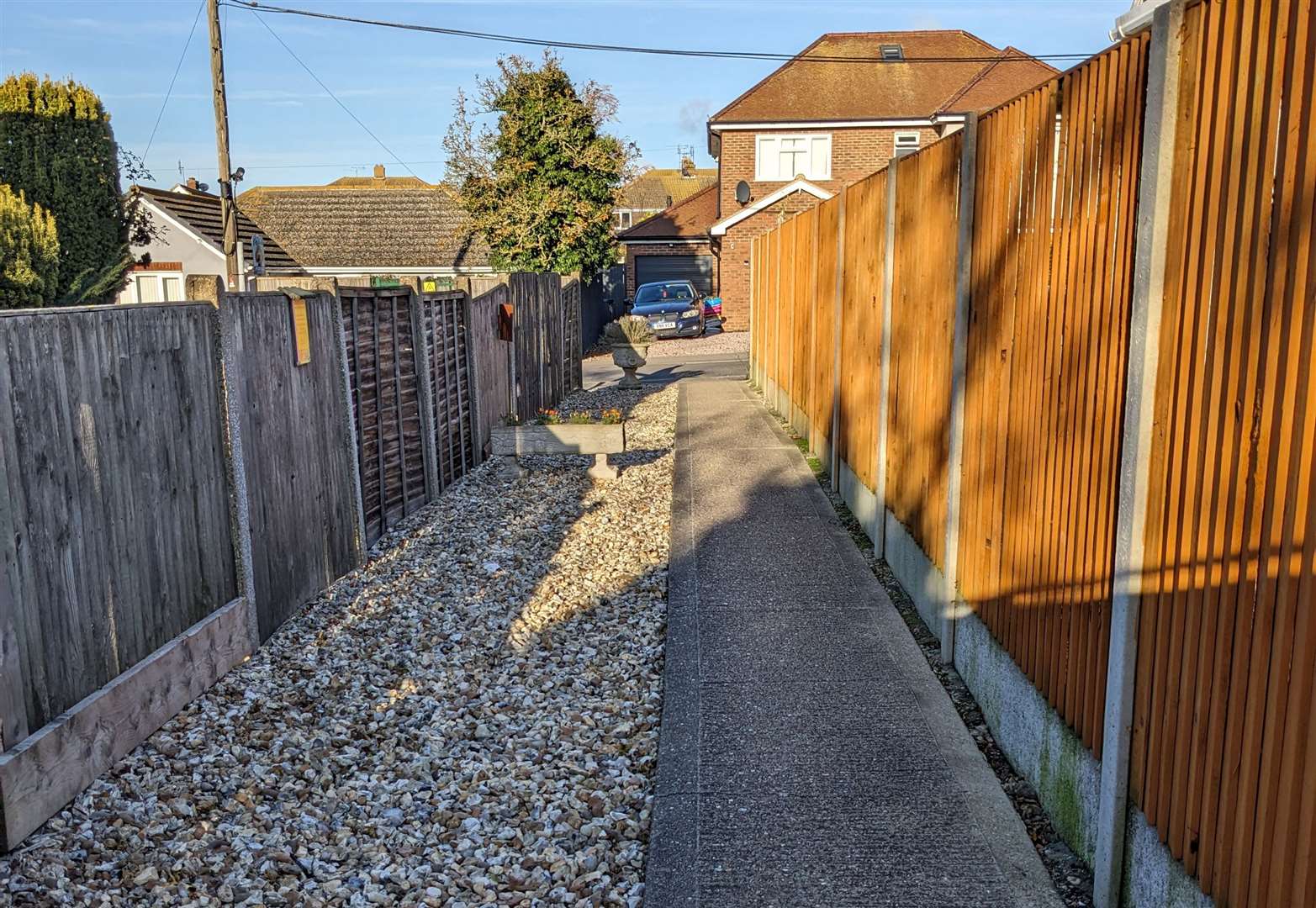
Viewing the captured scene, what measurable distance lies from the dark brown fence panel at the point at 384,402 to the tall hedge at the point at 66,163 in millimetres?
13970

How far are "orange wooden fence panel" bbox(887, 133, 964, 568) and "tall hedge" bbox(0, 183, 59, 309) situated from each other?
52.6 feet

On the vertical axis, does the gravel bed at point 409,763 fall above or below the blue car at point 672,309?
below

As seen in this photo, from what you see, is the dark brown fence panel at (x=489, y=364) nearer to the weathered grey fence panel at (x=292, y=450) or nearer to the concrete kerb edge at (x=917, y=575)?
the weathered grey fence panel at (x=292, y=450)

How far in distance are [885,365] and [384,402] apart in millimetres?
3980

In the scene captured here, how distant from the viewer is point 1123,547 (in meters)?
3.32

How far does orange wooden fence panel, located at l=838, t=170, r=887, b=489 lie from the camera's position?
8.05 meters

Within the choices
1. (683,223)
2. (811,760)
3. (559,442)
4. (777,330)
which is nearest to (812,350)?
(559,442)

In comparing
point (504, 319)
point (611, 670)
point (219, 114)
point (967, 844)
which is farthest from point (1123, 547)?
point (219, 114)

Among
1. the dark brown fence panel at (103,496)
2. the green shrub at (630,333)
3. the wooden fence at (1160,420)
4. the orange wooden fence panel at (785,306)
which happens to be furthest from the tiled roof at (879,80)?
the dark brown fence panel at (103,496)

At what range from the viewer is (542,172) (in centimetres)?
2927

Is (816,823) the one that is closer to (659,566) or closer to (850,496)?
(659,566)

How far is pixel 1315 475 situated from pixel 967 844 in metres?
2.13

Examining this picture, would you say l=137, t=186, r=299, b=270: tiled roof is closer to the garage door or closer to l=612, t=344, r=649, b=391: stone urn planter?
the garage door

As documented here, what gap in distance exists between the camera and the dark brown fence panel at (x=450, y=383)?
1010 cm
